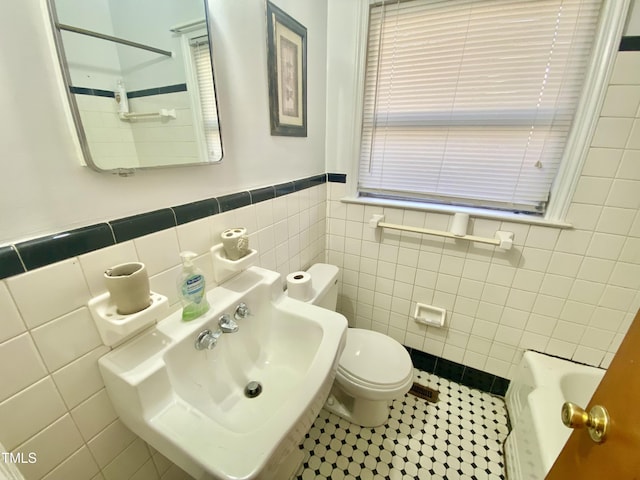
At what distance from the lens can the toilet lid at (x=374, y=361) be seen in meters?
1.22

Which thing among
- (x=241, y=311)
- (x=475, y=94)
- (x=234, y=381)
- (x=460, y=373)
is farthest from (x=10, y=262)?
(x=460, y=373)

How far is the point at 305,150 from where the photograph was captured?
1342 millimetres

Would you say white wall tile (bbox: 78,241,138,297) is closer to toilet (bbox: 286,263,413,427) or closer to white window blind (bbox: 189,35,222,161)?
white window blind (bbox: 189,35,222,161)

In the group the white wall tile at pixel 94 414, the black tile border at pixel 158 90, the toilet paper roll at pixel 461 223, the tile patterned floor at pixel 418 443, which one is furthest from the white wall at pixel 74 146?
the tile patterned floor at pixel 418 443

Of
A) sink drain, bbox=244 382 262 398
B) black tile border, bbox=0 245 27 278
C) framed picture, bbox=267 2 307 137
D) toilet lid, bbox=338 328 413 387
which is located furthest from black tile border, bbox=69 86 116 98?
toilet lid, bbox=338 328 413 387

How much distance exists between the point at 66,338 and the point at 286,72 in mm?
1137

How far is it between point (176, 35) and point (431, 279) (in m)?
1.49

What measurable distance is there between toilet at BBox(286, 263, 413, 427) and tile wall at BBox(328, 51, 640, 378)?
29 centimetres

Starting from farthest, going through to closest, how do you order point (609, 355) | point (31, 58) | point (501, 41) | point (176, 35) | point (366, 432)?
point (366, 432)
point (609, 355)
point (501, 41)
point (176, 35)
point (31, 58)

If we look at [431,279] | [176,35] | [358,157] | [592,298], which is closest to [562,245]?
[592,298]

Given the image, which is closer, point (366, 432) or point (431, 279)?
point (366, 432)

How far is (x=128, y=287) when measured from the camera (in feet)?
1.96

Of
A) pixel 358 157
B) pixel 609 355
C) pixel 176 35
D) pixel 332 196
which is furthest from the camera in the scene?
pixel 332 196

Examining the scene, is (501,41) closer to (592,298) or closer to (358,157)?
(358,157)
